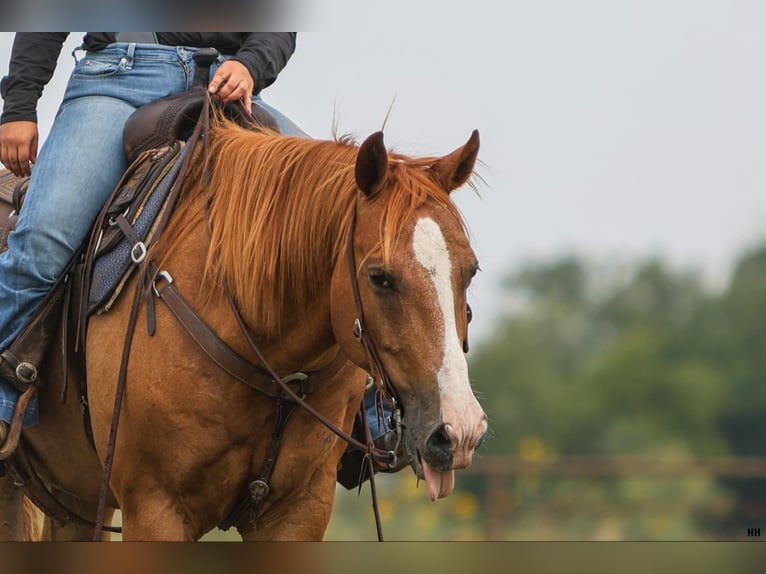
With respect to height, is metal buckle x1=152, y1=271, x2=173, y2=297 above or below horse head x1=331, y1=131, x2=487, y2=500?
below

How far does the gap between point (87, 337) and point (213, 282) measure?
645 millimetres

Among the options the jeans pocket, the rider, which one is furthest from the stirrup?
the jeans pocket

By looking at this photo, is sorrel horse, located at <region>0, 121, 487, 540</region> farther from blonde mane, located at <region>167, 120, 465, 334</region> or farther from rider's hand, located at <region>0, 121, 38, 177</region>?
rider's hand, located at <region>0, 121, 38, 177</region>

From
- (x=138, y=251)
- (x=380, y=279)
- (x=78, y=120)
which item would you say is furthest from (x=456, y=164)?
(x=78, y=120)

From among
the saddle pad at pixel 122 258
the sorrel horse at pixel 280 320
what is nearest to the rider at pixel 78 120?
the saddle pad at pixel 122 258

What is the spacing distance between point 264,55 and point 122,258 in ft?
3.68

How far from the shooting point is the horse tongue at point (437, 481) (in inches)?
133

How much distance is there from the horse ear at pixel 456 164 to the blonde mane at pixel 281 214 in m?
0.04

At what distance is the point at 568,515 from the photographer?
23266 millimetres

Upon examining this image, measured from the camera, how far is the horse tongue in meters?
3.37

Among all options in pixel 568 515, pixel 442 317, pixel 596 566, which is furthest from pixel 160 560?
pixel 568 515

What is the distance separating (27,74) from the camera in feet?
15.4
